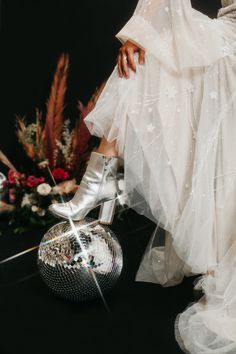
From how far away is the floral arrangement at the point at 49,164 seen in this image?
9.44 ft

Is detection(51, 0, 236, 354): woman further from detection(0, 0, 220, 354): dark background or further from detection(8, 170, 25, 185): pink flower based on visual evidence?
detection(8, 170, 25, 185): pink flower

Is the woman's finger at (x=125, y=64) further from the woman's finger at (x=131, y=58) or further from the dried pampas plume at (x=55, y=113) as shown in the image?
the dried pampas plume at (x=55, y=113)

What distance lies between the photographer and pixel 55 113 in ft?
10.3

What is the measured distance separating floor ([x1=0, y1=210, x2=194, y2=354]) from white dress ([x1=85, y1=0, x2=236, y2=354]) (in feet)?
0.38

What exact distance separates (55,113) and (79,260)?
1692 mm

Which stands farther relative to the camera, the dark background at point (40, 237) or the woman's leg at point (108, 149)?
the woman's leg at point (108, 149)

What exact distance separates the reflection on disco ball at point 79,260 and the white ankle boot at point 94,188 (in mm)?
60

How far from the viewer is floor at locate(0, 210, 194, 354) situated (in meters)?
1.50

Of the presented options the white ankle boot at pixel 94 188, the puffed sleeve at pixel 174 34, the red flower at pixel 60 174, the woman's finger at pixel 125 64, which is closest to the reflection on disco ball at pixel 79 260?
the white ankle boot at pixel 94 188

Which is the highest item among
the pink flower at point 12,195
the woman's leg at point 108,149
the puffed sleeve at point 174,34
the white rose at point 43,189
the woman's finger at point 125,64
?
the puffed sleeve at point 174,34

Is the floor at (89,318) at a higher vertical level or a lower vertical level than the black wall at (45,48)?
lower

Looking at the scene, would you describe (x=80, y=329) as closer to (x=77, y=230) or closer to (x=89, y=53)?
(x=77, y=230)

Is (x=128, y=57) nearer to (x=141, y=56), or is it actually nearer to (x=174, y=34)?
(x=141, y=56)

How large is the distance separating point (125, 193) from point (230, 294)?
503 millimetres
